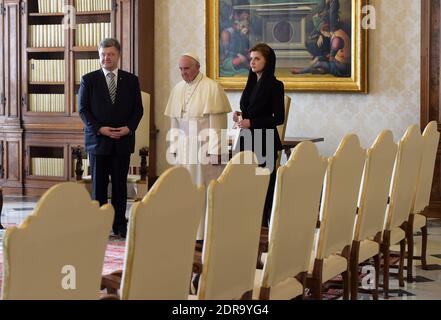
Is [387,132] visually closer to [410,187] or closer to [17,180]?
[410,187]

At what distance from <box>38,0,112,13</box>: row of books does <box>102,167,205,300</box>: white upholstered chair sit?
23.4 ft

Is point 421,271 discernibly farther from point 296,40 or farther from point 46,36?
point 46,36

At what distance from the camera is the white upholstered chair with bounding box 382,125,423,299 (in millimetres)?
4852

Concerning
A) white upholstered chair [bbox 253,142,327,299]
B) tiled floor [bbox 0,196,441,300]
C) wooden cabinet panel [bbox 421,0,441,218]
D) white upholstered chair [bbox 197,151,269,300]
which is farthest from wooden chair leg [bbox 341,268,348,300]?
wooden cabinet panel [bbox 421,0,441,218]

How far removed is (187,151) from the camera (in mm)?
6020

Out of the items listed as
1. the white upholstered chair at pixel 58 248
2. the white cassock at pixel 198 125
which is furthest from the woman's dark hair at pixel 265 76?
the white upholstered chair at pixel 58 248

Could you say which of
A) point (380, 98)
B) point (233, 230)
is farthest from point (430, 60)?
point (233, 230)

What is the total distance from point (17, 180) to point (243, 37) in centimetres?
330

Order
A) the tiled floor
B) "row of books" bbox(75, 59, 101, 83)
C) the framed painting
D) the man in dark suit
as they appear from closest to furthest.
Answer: the tiled floor → the man in dark suit → the framed painting → "row of books" bbox(75, 59, 101, 83)

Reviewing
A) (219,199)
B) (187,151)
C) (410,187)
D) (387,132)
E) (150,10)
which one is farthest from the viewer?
(150,10)

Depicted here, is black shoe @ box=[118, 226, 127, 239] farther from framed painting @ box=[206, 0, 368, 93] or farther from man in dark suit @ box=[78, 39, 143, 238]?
framed painting @ box=[206, 0, 368, 93]

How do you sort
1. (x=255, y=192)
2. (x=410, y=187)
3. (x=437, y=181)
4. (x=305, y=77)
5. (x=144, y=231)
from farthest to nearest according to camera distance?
(x=305, y=77) < (x=437, y=181) < (x=410, y=187) < (x=255, y=192) < (x=144, y=231)
